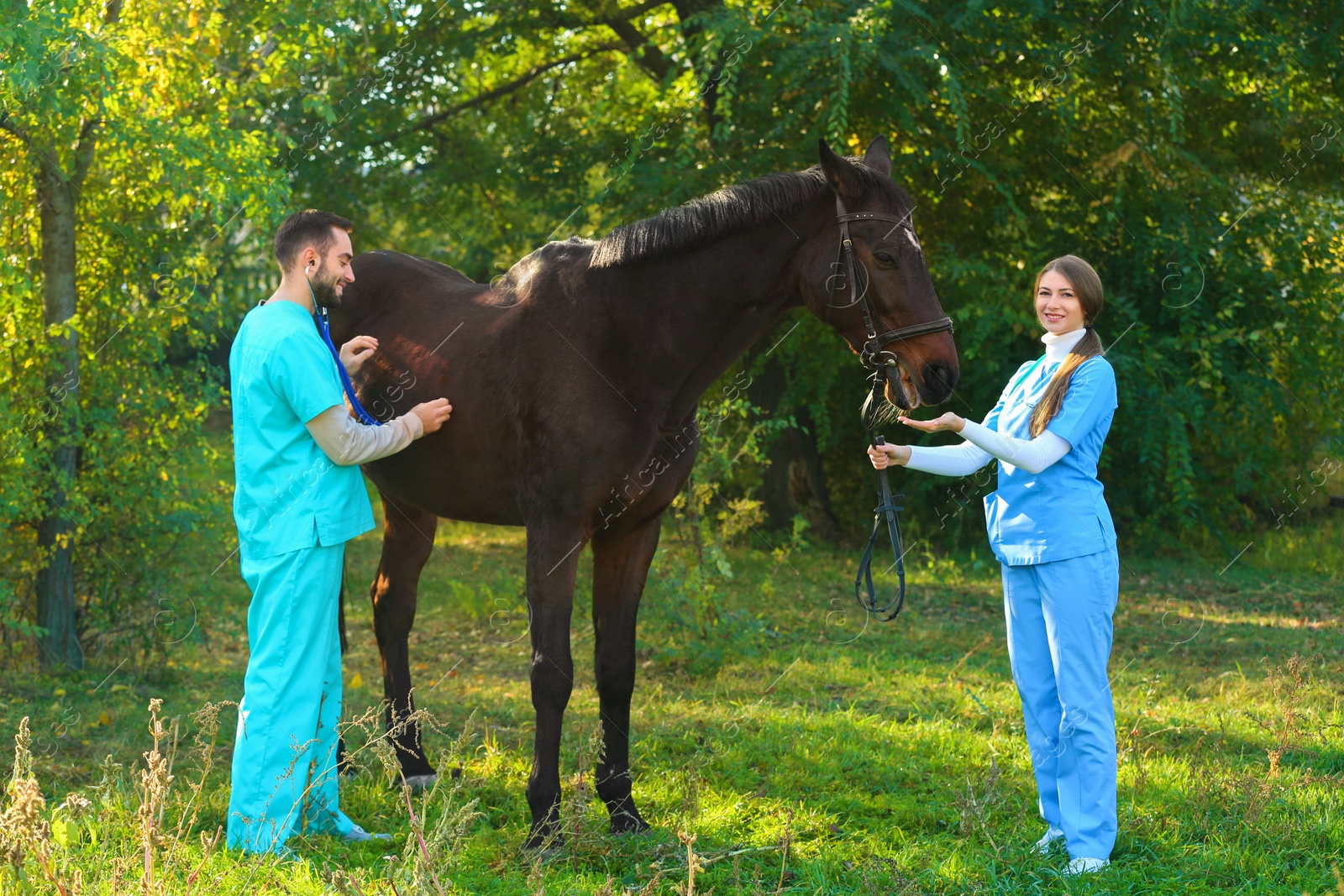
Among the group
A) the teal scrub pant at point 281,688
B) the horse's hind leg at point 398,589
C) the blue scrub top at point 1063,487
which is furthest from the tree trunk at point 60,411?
the blue scrub top at point 1063,487

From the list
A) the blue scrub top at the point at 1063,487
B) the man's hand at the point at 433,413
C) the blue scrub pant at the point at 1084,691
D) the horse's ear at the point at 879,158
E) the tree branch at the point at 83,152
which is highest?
the tree branch at the point at 83,152

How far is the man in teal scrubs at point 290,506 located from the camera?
3.49 metres

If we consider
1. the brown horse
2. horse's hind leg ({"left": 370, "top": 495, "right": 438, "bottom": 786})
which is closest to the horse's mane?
the brown horse

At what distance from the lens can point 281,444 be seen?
3561 millimetres

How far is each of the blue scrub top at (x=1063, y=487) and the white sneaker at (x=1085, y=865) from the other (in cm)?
100

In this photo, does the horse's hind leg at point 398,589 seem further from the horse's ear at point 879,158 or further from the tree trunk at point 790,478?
the tree trunk at point 790,478

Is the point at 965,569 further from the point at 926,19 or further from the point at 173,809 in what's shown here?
the point at 173,809

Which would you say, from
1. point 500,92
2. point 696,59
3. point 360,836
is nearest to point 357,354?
point 360,836

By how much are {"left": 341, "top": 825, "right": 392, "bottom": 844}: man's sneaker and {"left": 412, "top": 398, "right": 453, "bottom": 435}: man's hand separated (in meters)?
1.50

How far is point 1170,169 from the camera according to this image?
866 cm

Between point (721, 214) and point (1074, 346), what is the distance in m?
1.33

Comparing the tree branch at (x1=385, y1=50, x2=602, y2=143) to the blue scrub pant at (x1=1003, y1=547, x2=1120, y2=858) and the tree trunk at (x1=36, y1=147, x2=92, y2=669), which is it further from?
the blue scrub pant at (x1=1003, y1=547, x2=1120, y2=858)

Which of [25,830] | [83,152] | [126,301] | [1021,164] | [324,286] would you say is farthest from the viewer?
[1021,164]

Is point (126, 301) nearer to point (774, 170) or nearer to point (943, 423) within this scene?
point (774, 170)
